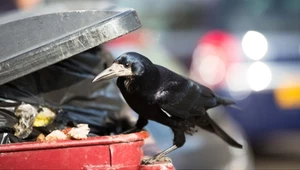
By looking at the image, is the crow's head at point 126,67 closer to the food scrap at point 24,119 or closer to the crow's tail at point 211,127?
the food scrap at point 24,119

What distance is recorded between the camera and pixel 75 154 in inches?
107

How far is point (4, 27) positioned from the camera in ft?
10.5

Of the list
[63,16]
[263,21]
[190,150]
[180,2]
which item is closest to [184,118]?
[63,16]

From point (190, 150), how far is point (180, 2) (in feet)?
13.2

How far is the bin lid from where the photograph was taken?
291 centimetres

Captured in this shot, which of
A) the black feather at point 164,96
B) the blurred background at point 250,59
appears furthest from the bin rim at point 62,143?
the blurred background at point 250,59

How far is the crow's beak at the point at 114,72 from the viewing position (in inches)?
125

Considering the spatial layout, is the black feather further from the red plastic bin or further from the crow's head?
the red plastic bin

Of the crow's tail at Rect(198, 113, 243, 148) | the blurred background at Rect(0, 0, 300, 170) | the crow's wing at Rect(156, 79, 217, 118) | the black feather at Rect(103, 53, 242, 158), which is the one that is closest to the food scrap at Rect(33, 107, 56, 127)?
the black feather at Rect(103, 53, 242, 158)

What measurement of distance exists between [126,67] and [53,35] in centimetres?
40

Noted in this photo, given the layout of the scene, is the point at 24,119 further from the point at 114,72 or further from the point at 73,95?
the point at 73,95

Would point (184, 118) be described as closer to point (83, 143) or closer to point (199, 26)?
point (83, 143)

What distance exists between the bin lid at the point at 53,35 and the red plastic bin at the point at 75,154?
372 mm

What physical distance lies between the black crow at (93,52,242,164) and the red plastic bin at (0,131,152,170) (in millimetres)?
216
